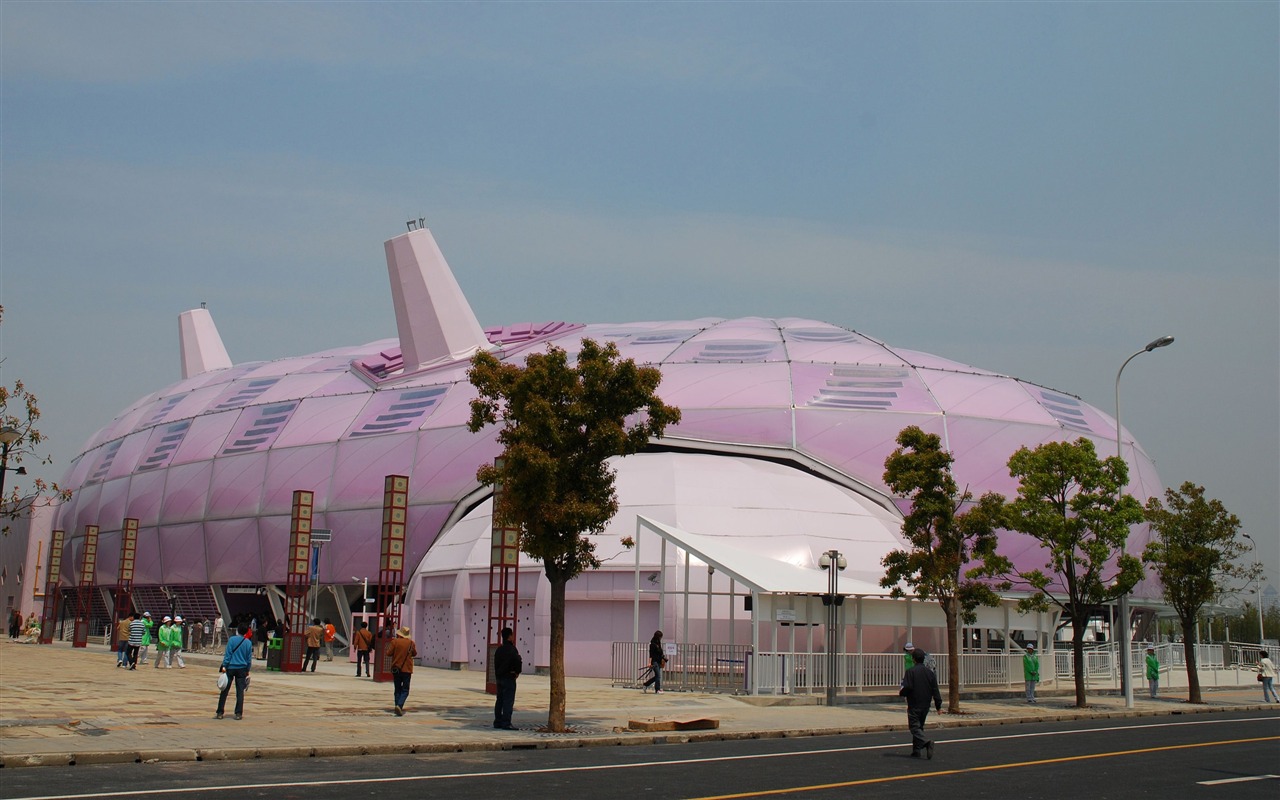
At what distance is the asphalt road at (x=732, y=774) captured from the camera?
13.6 m

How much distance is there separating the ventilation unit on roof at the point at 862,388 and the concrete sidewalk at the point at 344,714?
15.5 metres

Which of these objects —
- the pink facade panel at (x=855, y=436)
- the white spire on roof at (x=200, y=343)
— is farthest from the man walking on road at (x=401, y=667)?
the white spire on roof at (x=200, y=343)

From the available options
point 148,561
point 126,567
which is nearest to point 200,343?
point 148,561

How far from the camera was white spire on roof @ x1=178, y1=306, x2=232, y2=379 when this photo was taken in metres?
83.2

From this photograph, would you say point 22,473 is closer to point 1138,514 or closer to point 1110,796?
point 1110,796

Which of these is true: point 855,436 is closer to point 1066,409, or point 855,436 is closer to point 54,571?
point 1066,409

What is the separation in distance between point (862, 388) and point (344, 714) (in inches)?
1267

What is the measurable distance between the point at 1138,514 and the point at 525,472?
20.5 m

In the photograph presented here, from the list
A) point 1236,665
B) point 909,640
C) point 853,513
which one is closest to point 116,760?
point 909,640

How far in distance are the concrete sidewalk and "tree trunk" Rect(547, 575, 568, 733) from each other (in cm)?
43

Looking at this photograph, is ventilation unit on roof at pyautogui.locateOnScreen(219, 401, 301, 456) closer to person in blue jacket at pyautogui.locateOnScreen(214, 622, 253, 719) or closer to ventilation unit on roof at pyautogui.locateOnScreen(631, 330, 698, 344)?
ventilation unit on roof at pyautogui.locateOnScreen(631, 330, 698, 344)

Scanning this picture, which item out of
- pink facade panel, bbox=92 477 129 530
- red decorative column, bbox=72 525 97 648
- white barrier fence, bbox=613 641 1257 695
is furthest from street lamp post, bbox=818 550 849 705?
pink facade panel, bbox=92 477 129 530

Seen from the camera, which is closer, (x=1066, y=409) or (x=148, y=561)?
(x=1066, y=409)

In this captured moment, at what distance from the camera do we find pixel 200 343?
3278 inches
